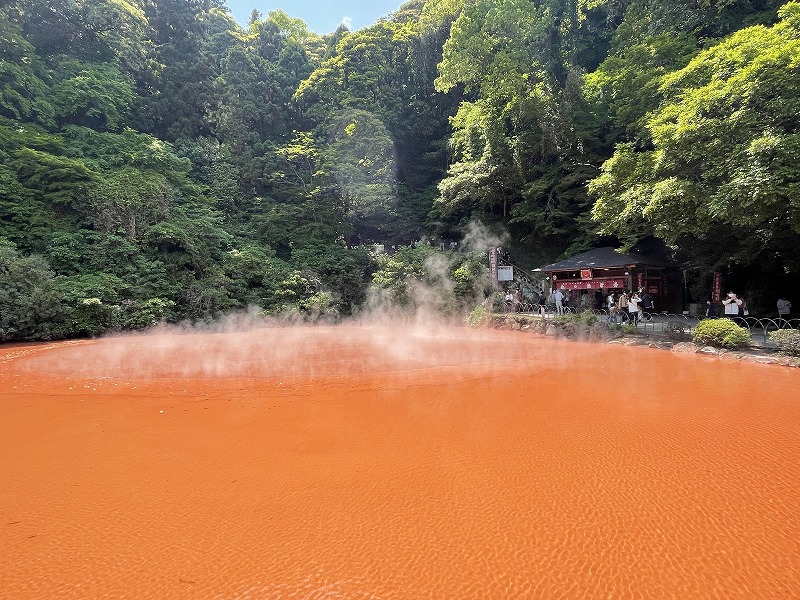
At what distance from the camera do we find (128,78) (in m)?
23.3

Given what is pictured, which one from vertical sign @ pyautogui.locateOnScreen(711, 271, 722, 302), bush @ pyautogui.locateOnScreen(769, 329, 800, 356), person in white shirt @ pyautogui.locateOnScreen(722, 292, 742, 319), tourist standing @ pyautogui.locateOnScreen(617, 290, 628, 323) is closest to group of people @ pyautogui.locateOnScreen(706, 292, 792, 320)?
person in white shirt @ pyautogui.locateOnScreen(722, 292, 742, 319)

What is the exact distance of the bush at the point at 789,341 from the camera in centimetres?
797

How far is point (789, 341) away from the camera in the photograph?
8.05 m

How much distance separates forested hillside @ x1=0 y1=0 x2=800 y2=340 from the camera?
1047 cm

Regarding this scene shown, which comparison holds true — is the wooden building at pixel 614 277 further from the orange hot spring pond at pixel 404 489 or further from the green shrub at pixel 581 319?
the orange hot spring pond at pixel 404 489

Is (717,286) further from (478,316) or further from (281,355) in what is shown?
(281,355)

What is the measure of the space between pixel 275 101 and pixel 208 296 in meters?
18.4

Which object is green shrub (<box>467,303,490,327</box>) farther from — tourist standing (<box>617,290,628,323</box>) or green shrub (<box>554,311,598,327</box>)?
tourist standing (<box>617,290,628,323</box>)

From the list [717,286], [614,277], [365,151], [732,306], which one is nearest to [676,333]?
[732,306]

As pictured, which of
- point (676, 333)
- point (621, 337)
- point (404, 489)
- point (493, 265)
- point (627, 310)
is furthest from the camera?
point (493, 265)

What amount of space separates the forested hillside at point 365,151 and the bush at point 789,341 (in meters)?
2.64

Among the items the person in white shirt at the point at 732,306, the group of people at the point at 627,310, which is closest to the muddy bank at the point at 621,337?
the group of people at the point at 627,310

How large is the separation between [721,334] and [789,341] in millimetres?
1305

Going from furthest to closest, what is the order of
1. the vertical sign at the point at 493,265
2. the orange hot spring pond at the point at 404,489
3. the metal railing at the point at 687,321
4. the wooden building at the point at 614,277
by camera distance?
the vertical sign at the point at 493,265 < the wooden building at the point at 614,277 < the metal railing at the point at 687,321 < the orange hot spring pond at the point at 404,489
